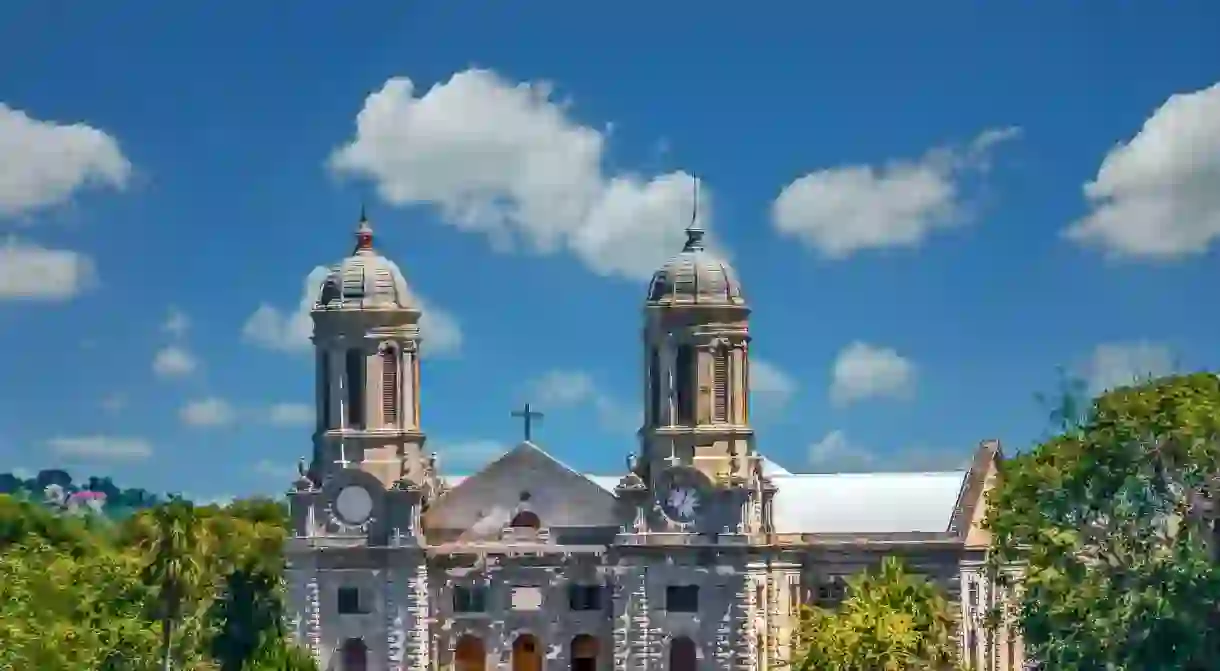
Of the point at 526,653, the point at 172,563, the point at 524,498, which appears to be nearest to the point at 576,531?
the point at 524,498

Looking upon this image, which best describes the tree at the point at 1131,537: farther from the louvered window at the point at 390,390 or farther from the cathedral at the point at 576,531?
the louvered window at the point at 390,390

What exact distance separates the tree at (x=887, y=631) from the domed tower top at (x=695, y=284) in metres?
11.5

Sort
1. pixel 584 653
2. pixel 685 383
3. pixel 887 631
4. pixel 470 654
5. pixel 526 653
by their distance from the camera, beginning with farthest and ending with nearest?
1. pixel 526 653
2. pixel 470 654
3. pixel 584 653
4. pixel 685 383
5. pixel 887 631

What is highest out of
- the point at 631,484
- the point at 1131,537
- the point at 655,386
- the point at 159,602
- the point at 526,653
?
the point at 655,386

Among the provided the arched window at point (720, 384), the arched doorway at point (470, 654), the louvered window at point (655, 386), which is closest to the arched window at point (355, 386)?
the arched doorway at point (470, 654)

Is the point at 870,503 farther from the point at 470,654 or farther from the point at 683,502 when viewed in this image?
the point at 470,654

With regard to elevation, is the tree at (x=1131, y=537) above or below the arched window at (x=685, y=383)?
below

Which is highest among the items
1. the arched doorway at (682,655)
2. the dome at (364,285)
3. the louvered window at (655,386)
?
the dome at (364,285)

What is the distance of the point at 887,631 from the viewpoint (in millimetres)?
66562

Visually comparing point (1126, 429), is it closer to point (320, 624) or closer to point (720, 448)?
point (720, 448)

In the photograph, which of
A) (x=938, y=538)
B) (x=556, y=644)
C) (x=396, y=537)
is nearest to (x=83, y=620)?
(x=396, y=537)

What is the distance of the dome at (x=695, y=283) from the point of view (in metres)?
78.8

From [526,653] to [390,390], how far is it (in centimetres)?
1040

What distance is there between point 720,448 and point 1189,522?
22.2 meters
